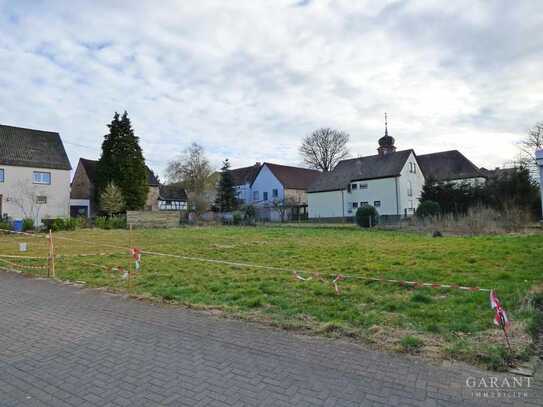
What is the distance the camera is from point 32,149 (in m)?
39.2

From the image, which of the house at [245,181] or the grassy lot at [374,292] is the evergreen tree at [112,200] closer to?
the grassy lot at [374,292]

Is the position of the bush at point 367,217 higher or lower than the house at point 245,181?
lower

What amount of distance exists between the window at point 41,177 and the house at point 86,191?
20.2 feet

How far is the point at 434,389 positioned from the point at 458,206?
32.8m

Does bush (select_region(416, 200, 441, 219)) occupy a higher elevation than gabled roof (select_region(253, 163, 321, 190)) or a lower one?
lower

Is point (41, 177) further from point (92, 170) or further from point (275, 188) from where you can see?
point (275, 188)

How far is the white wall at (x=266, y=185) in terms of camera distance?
193 feet

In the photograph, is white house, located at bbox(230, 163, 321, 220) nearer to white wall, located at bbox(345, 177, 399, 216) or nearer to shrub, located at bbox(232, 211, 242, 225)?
white wall, located at bbox(345, 177, 399, 216)

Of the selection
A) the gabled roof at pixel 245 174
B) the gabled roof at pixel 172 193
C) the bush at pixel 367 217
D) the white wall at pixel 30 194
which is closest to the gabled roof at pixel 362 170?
the bush at pixel 367 217

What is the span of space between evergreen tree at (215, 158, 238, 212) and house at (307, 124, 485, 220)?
11627 mm

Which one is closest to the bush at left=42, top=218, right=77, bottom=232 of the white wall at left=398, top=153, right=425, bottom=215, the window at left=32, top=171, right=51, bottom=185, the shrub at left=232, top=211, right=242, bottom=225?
the window at left=32, top=171, right=51, bottom=185

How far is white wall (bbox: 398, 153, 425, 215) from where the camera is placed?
1693 inches

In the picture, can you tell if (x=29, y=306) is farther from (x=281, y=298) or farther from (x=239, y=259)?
(x=239, y=259)

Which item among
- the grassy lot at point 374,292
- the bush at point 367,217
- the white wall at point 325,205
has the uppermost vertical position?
the white wall at point 325,205
